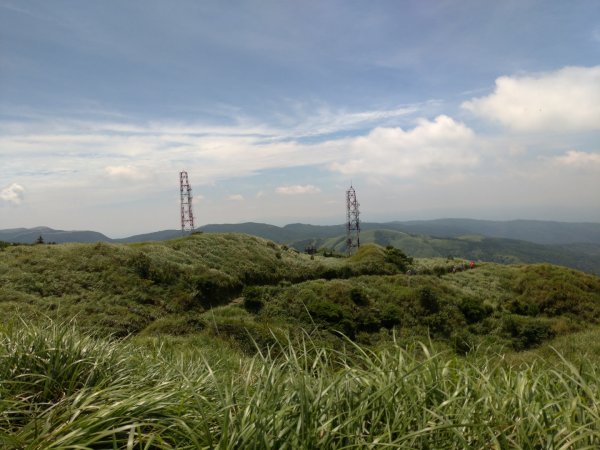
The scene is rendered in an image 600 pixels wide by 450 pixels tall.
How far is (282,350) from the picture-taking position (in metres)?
3.65

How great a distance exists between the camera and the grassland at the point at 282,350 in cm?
289

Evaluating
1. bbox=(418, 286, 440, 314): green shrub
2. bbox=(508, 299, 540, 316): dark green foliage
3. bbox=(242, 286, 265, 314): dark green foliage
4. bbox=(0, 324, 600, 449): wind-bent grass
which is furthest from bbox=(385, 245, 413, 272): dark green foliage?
bbox=(0, 324, 600, 449): wind-bent grass

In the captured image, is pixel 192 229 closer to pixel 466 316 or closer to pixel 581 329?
pixel 466 316

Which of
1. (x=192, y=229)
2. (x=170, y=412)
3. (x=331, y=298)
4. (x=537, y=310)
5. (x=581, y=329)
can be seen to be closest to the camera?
(x=170, y=412)

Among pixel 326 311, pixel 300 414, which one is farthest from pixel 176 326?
pixel 300 414

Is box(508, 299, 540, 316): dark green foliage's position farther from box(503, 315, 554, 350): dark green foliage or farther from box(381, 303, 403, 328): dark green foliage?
box(381, 303, 403, 328): dark green foliage

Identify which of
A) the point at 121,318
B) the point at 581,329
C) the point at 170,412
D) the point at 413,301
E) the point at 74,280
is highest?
the point at 170,412

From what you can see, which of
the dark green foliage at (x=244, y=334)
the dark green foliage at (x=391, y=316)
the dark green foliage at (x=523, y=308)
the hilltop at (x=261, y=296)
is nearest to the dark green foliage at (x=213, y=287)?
the hilltop at (x=261, y=296)

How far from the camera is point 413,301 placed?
28.8 meters

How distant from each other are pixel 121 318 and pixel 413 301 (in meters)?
20.5

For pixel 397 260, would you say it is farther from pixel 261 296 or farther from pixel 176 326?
pixel 176 326

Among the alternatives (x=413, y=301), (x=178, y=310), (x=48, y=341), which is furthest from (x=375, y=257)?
(x=48, y=341)

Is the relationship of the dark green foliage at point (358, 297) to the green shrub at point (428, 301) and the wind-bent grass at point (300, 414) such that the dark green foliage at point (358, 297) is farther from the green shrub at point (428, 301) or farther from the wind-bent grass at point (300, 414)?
the wind-bent grass at point (300, 414)

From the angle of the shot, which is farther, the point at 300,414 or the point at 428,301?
the point at 428,301
